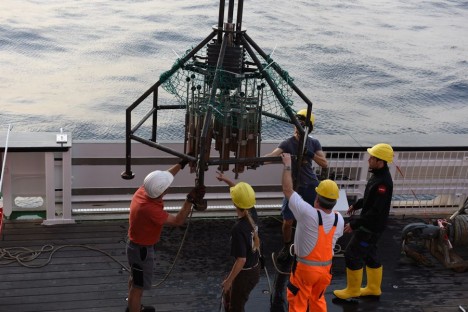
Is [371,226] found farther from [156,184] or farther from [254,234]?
[156,184]

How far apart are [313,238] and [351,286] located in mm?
1261

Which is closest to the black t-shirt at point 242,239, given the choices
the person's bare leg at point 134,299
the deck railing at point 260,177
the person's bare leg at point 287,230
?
the person's bare leg at point 134,299

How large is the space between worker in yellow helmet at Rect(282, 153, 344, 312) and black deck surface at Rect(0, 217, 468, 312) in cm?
78

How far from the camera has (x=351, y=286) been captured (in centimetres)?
521

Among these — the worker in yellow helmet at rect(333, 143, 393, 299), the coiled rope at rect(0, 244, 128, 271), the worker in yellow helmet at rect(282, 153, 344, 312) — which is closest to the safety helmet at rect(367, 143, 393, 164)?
the worker in yellow helmet at rect(333, 143, 393, 299)

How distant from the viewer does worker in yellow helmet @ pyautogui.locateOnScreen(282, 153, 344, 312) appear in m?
4.16

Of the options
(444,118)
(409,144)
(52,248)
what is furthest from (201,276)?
(444,118)

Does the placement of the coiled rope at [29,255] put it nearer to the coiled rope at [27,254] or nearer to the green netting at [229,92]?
the coiled rope at [27,254]

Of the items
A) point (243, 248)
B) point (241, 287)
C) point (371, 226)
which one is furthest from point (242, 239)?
point (371, 226)

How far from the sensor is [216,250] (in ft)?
19.4

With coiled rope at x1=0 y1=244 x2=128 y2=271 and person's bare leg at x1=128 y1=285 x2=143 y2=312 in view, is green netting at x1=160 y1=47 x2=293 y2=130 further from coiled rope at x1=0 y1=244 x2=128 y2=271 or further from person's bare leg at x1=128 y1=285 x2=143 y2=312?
coiled rope at x1=0 y1=244 x2=128 y2=271

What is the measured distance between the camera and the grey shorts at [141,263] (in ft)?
14.6

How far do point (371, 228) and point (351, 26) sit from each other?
25.8 m

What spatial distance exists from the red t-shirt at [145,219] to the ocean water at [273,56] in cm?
1235
